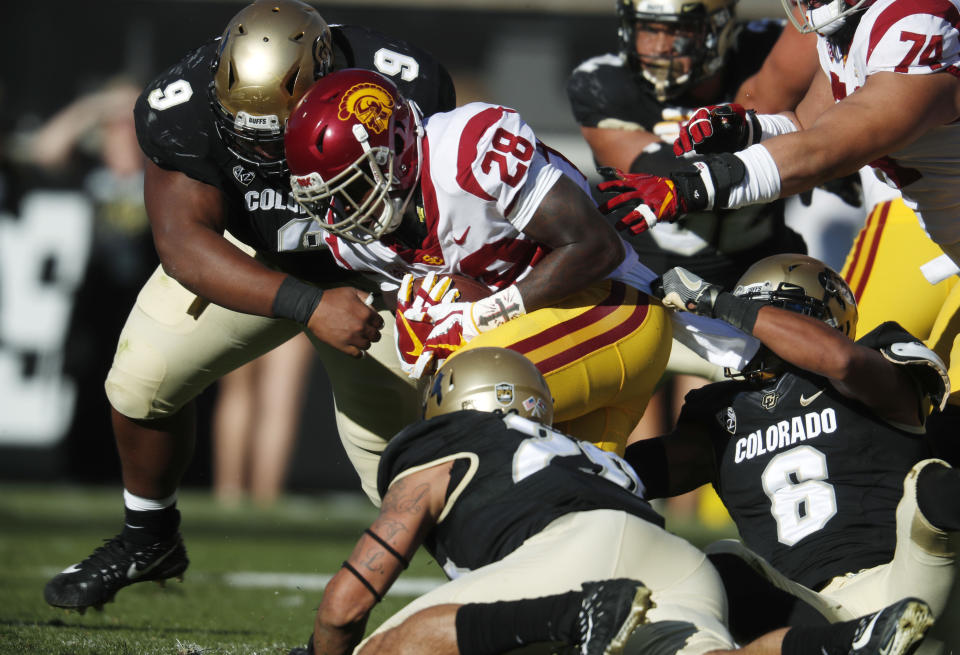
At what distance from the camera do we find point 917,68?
3.24 meters

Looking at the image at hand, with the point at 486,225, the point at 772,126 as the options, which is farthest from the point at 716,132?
the point at 486,225

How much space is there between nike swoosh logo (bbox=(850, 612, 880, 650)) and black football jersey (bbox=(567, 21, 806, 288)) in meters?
2.38

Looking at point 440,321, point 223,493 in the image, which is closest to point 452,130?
point 440,321

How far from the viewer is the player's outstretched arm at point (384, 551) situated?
104 inches

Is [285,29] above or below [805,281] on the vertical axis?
above

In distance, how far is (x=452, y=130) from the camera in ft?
10.5

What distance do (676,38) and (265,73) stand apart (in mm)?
1744

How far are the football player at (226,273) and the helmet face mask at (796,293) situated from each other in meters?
1.05

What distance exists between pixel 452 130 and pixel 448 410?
0.77 m

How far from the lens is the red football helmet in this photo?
125 inches

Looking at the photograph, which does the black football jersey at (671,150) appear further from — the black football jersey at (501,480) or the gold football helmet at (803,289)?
the black football jersey at (501,480)

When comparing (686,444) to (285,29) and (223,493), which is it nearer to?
(285,29)

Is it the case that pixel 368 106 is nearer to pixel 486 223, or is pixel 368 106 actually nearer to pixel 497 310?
pixel 486 223

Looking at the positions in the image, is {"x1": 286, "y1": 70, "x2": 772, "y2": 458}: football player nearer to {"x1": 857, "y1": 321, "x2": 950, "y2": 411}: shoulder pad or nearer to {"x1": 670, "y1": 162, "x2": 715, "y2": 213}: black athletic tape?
{"x1": 670, "y1": 162, "x2": 715, "y2": 213}: black athletic tape
